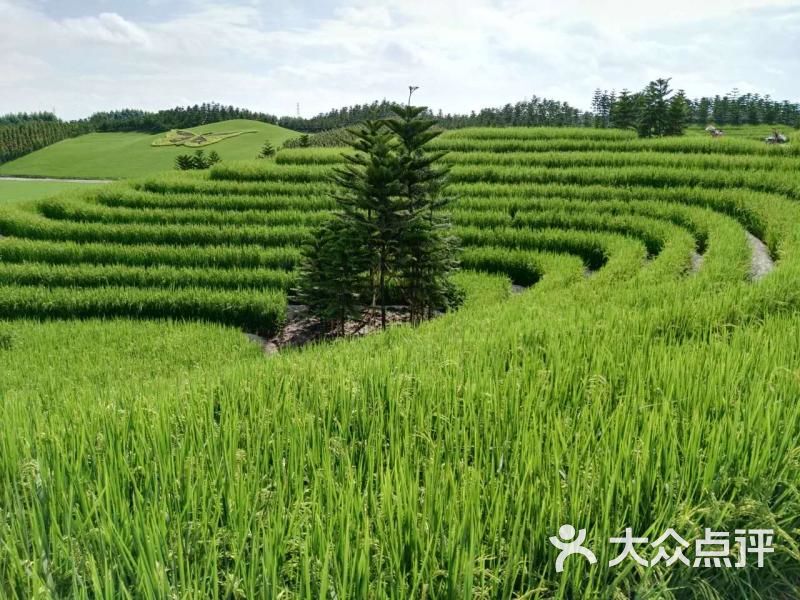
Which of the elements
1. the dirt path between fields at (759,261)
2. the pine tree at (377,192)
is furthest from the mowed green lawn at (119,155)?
the dirt path between fields at (759,261)

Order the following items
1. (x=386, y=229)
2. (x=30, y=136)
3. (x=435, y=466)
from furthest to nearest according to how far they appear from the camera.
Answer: (x=30, y=136), (x=386, y=229), (x=435, y=466)

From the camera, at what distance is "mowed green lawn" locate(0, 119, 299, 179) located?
3135 inches

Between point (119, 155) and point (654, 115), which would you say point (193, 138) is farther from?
point (654, 115)

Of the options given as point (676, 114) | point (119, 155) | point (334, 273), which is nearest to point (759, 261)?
point (334, 273)

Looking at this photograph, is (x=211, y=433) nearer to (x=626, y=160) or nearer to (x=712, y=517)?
(x=712, y=517)

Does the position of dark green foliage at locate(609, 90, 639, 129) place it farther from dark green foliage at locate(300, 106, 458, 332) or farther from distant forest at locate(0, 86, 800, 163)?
dark green foliage at locate(300, 106, 458, 332)

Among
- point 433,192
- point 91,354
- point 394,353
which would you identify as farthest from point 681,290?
point 91,354

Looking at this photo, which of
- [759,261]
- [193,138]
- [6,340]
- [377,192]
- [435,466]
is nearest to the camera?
[435,466]

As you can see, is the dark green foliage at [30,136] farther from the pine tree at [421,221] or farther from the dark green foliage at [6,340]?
the pine tree at [421,221]

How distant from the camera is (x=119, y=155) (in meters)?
89.4

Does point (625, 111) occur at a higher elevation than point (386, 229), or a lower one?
higher

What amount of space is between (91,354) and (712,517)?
41.1 ft

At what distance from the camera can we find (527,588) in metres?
2.05

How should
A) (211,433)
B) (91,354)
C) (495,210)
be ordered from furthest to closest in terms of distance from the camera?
(495,210)
(91,354)
(211,433)
